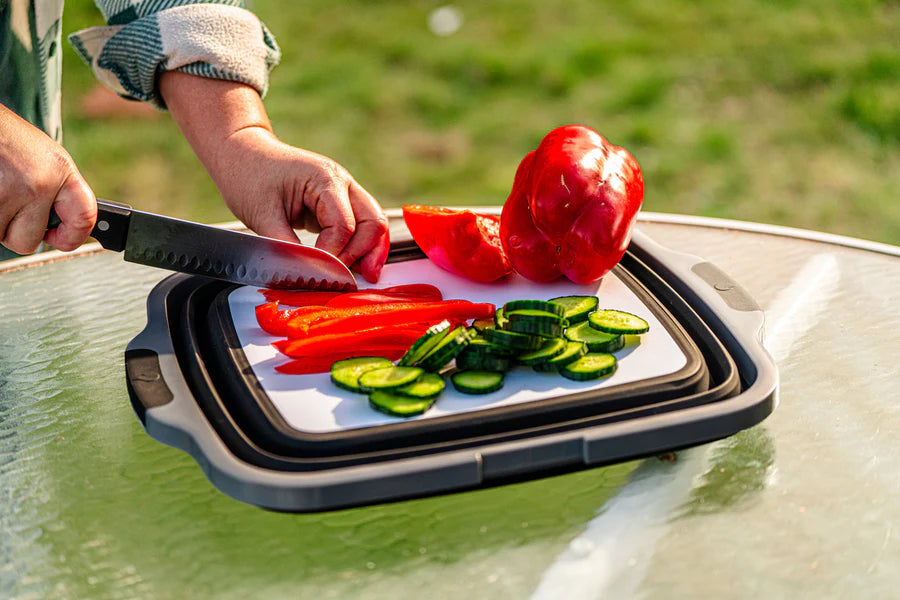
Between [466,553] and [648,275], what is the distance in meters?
0.70

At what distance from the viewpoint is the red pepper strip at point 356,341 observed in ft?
4.59

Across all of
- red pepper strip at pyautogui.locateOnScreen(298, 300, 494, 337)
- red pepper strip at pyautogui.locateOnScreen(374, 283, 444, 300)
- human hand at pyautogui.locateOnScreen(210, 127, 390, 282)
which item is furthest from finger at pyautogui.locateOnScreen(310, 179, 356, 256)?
red pepper strip at pyautogui.locateOnScreen(298, 300, 494, 337)

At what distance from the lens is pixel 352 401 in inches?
51.1

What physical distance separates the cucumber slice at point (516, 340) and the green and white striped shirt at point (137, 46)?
2.75ft

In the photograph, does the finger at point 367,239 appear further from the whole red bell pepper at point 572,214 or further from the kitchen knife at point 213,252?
the whole red bell pepper at point 572,214

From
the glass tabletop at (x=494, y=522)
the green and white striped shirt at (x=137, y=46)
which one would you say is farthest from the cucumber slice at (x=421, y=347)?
the green and white striped shirt at (x=137, y=46)

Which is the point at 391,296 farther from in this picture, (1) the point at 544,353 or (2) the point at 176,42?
(2) the point at 176,42

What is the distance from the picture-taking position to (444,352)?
132 cm

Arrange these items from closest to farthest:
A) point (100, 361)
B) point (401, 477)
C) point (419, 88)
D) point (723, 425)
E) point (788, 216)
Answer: point (401, 477) → point (723, 425) → point (100, 361) → point (788, 216) → point (419, 88)

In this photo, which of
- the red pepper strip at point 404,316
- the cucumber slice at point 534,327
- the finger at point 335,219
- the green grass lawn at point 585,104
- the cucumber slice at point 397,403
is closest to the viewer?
the cucumber slice at point 397,403

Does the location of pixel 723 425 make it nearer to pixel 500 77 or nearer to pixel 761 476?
pixel 761 476

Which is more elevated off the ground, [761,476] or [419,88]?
[761,476]

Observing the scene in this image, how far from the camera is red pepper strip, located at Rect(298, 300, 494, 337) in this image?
1456mm

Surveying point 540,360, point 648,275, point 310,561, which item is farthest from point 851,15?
point 310,561
